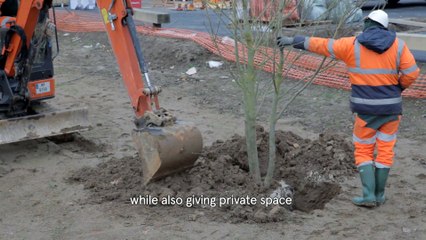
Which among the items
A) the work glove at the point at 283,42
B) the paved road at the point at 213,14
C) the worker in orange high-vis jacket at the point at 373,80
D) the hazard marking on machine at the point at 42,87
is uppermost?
the work glove at the point at 283,42

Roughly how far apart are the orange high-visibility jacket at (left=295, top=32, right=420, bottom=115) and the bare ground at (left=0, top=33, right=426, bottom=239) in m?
0.95

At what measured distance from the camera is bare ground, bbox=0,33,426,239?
5.43m

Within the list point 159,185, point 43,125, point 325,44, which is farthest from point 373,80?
point 43,125

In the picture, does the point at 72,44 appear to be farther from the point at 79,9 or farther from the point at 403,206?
the point at 403,206

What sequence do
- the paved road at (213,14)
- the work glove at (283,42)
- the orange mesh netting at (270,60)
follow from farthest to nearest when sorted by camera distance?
the paved road at (213,14) < the orange mesh netting at (270,60) < the work glove at (283,42)

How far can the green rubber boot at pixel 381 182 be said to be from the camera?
19.4 feet

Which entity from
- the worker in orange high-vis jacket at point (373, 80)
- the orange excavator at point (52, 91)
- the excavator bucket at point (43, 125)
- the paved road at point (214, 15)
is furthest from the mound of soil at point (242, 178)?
the paved road at point (214, 15)

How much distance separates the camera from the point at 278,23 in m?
5.63

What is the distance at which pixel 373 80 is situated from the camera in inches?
226

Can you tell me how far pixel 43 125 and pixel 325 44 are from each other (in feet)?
12.2

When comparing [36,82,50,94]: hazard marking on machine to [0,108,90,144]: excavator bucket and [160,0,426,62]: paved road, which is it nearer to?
[0,108,90,144]: excavator bucket

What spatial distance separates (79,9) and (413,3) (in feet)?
39.3

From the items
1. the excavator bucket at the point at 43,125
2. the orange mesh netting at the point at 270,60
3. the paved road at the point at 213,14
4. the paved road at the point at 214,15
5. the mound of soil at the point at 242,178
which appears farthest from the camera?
the paved road at the point at 213,14

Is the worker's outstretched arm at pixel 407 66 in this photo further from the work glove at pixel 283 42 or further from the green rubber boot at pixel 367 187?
the work glove at pixel 283 42
